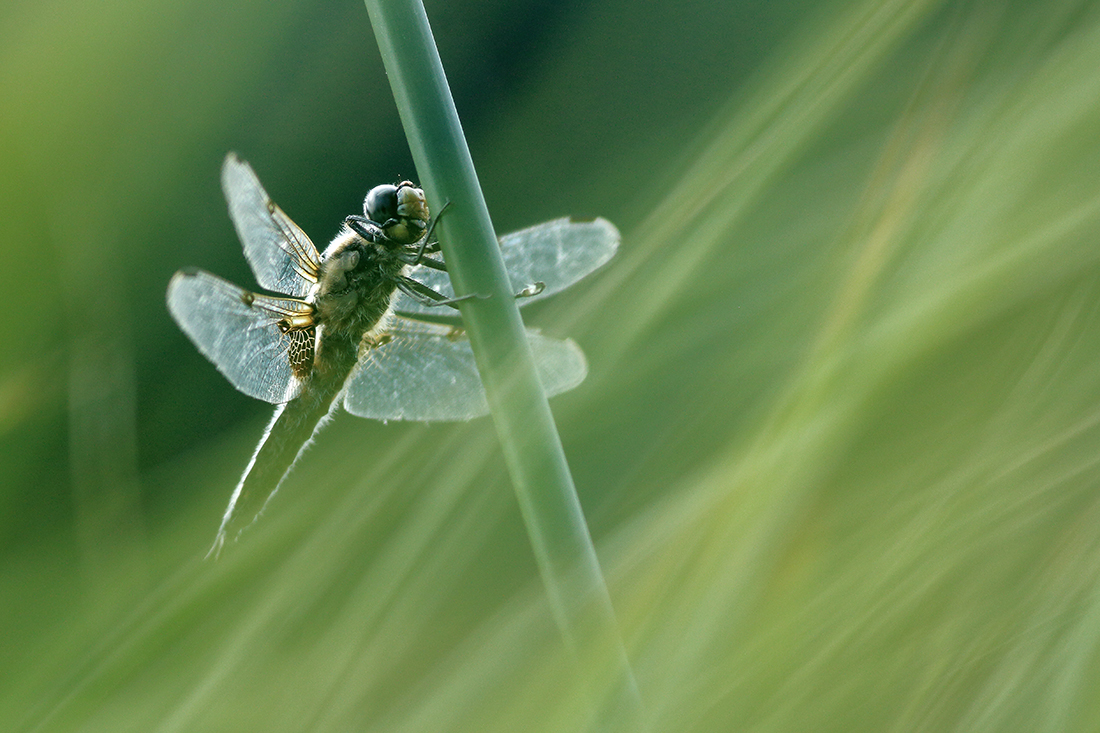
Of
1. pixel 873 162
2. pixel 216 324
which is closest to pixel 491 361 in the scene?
pixel 873 162

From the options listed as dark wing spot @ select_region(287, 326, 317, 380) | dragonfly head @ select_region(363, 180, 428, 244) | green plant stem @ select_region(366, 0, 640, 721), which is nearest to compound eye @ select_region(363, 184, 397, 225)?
dragonfly head @ select_region(363, 180, 428, 244)

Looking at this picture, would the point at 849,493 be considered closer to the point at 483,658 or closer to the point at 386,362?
the point at 483,658

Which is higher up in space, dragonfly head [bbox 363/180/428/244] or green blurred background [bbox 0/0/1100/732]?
dragonfly head [bbox 363/180/428/244]

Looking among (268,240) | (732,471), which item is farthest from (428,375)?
(732,471)

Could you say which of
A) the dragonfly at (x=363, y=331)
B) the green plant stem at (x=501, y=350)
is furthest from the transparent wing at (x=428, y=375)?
the green plant stem at (x=501, y=350)

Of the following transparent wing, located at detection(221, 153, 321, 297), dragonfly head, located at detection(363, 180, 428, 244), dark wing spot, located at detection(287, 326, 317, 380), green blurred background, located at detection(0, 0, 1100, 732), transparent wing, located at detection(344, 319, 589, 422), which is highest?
transparent wing, located at detection(221, 153, 321, 297)

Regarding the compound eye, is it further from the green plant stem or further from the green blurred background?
the green plant stem

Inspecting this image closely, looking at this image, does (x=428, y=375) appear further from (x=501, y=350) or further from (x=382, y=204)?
(x=501, y=350)

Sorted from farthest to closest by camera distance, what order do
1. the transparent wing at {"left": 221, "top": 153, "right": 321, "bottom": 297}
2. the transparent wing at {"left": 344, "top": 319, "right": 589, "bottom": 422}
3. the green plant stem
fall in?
the transparent wing at {"left": 221, "top": 153, "right": 321, "bottom": 297}
the transparent wing at {"left": 344, "top": 319, "right": 589, "bottom": 422}
the green plant stem

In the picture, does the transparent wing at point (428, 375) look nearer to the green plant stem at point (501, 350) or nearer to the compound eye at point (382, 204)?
the compound eye at point (382, 204)
